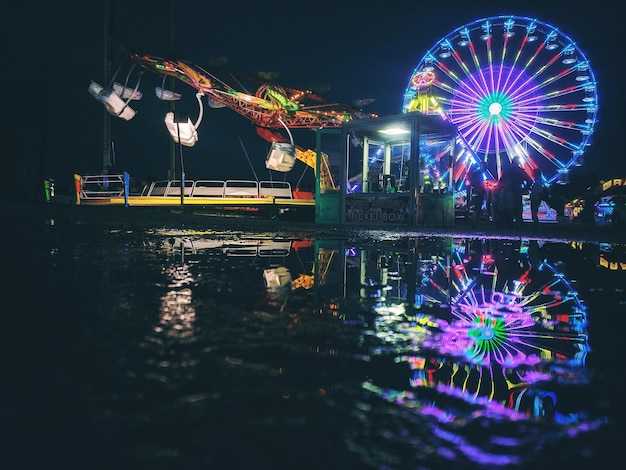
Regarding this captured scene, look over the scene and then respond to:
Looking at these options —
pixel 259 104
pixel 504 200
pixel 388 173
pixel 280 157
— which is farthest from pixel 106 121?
pixel 504 200

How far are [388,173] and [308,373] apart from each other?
1650 cm

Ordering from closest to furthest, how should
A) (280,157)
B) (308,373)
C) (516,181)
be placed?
(308,373)
(516,181)
(280,157)

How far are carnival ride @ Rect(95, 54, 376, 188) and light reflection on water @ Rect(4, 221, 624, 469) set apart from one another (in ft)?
64.5

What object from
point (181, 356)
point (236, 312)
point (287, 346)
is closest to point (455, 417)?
point (287, 346)

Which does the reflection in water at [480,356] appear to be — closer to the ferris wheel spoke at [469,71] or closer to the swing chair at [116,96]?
the swing chair at [116,96]

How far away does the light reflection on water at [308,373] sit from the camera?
1.29 meters

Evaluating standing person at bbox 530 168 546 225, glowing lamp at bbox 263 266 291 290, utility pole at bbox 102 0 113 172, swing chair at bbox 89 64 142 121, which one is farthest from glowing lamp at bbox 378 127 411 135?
utility pole at bbox 102 0 113 172

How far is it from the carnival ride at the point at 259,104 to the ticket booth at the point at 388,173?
231 inches

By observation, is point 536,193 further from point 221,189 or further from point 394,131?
point 221,189

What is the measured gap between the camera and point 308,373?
1.88 meters

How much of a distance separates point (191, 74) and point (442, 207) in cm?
1375

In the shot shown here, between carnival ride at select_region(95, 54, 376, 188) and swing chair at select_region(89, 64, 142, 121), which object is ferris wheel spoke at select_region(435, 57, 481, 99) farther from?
swing chair at select_region(89, 64, 142, 121)

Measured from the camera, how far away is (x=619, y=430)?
1.44 meters

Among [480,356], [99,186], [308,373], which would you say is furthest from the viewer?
[99,186]
